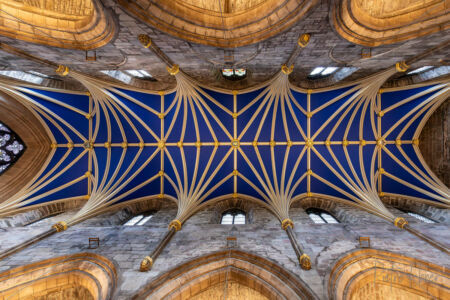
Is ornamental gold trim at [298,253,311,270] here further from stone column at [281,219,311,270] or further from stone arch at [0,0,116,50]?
stone arch at [0,0,116,50]

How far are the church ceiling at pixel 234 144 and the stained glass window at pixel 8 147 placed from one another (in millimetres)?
1220

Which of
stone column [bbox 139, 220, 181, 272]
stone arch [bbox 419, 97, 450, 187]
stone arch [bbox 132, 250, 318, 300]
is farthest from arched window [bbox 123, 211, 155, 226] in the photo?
stone arch [bbox 419, 97, 450, 187]

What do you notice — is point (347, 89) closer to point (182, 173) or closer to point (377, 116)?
point (377, 116)

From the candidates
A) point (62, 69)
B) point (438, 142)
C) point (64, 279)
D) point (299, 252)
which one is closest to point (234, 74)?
point (62, 69)

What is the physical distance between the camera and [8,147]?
29.6ft

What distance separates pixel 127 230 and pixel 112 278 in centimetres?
207

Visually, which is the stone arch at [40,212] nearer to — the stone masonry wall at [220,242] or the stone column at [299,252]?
the stone masonry wall at [220,242]

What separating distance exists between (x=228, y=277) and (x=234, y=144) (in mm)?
6300

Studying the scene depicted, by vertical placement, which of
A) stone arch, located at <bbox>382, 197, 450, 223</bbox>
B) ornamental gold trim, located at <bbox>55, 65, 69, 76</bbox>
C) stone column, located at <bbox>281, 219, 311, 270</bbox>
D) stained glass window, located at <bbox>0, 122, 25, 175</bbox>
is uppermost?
ornamental gold trim, located at <bbox>55, 65, 69, 76</bbox>

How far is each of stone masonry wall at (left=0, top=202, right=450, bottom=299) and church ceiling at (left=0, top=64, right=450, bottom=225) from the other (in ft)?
7.66

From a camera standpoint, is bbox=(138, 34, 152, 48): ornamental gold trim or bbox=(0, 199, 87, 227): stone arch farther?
bbox=(0, 199, 87, 227): stone arch

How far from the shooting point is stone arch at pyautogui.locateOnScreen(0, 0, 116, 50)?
204 inches

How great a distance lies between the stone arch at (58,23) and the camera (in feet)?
17.0

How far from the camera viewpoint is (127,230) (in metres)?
6.87
